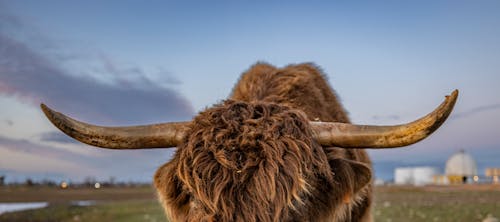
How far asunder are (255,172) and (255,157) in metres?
0.13

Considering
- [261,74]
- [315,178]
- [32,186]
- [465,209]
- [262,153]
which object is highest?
[32,186]

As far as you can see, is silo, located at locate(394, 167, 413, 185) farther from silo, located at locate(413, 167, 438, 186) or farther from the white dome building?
the white dome building

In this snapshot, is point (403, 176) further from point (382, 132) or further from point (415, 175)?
point (382, 132)

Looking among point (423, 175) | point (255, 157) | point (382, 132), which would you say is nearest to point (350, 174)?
point (382, 132)

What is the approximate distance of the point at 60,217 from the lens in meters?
25.9

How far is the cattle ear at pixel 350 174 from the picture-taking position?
4.32 m

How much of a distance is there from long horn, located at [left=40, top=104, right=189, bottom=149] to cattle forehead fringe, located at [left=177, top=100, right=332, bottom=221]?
1.03ft

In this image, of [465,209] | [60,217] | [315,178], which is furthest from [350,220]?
[60,217]

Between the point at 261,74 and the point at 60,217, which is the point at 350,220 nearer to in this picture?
the point at 261,74

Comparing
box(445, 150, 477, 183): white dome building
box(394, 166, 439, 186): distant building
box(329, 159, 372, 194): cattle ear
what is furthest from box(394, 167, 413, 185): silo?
box(329, 159, 372, 194): cattle ear

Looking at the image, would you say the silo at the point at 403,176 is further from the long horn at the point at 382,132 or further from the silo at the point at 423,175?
the long horn at the point at 382,132

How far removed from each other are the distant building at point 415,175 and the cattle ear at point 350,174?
285 feet

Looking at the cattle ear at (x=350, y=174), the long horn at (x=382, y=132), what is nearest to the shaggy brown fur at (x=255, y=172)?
the cattle ear at (x=350, y=174)

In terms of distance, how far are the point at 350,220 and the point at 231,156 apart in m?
2.73
